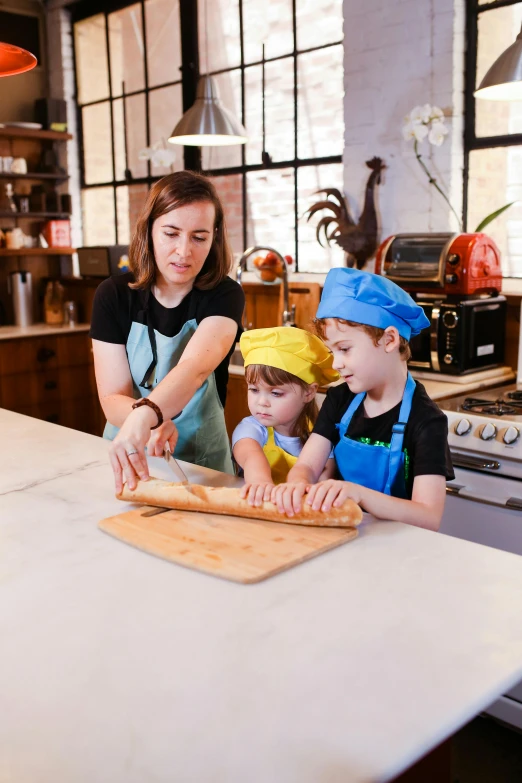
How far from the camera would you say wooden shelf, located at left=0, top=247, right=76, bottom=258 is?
4.86 metres

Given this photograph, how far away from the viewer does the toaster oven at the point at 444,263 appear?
2.68 m

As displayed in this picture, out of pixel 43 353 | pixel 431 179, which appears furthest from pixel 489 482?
pixel 43 353

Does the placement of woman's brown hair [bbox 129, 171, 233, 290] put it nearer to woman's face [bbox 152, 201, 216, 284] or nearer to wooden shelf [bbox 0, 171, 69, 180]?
woman's face [bbox 152, 201, 216, 284]

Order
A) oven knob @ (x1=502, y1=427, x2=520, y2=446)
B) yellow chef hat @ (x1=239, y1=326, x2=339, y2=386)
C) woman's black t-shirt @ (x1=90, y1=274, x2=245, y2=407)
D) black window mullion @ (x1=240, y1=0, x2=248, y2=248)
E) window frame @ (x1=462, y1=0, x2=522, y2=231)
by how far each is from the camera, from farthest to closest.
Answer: black window mullion @ (x1=240, y1=0, x2=248, y2=248), window frame @ (x1=462, y1=0, x2=522, y2=231), oven knob @ (x1=502, y1=427, x2=520, y2=446), woman's black t-shirt @ (x1=90, y1=274, x2=245, y2=407), yellow chef hat @ (x1=239, y1=326, x2=339, y2=386)

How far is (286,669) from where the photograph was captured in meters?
0.83

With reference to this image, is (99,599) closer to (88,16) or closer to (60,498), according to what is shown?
(60,498)

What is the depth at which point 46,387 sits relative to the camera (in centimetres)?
467

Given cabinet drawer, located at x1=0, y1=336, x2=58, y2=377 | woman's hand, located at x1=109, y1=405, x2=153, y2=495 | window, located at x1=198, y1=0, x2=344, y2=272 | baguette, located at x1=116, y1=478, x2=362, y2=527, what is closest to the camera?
baguette, located at x1=116, y1=478, x2=362, y2=527

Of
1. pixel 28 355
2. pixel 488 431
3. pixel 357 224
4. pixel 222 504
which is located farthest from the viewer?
pixel 28 355

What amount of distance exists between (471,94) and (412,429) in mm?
2015

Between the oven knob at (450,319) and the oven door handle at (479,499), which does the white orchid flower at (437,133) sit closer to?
the oven knob at (450,319)

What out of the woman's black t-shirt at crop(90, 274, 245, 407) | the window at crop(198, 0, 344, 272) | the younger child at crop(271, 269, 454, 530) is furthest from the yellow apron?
the window at crop(198, 0, 344, 272)

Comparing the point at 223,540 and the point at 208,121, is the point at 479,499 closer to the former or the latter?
the point at 223,540

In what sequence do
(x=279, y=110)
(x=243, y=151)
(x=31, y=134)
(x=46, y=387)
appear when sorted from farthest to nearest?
(x=31, y=134) → (x=46, y=387) → (x=243, y=151) → (x=279, y=110)
